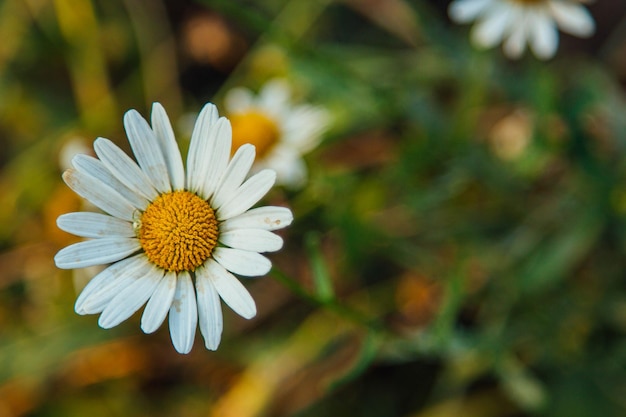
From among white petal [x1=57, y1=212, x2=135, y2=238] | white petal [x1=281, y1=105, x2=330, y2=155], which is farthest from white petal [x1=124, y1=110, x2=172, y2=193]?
white petal [x1=281, y1=105, x2=330, y2=155]

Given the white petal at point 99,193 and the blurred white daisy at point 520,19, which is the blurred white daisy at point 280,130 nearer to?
the blurred white daisy at point 520,19

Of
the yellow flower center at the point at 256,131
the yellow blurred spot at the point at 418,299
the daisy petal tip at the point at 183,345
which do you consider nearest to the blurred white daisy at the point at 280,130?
the yellow flower center at the point at 256,131

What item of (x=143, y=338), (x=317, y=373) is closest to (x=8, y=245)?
(x=143, y=338)

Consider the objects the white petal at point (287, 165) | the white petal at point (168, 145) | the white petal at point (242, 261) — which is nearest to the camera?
the white petal at point (242, 261)

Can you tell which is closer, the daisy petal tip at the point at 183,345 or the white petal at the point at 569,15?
the daisy petal tip at the point at 183,345

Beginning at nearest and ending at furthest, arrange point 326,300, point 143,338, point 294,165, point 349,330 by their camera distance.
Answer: point 326,300, point 294,165, point 349,330, point 143,338

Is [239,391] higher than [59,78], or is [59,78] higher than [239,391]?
[59,78]

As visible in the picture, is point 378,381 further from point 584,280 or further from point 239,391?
point 584,280

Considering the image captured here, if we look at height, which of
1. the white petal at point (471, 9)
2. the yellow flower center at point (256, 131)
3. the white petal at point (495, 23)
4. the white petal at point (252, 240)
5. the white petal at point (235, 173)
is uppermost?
the yellow flower center at point (256, 131)
